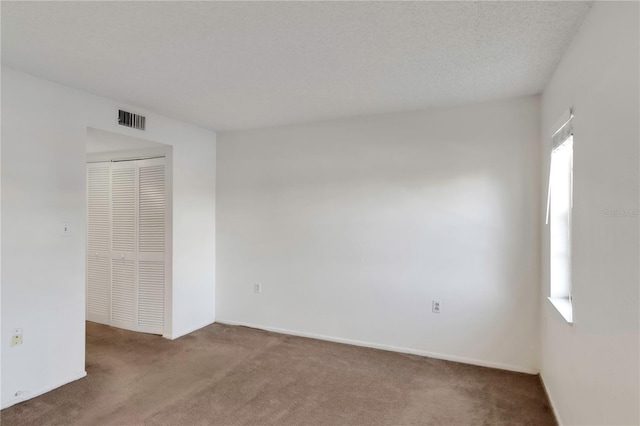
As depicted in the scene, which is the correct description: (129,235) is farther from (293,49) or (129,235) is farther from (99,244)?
(293,49)

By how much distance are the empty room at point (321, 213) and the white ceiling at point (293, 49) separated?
0.06 ft

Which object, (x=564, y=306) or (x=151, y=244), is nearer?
(x=564, y=306)

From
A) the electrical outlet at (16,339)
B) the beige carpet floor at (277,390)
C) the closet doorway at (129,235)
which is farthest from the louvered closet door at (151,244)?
the electrical outlet at (16,339)

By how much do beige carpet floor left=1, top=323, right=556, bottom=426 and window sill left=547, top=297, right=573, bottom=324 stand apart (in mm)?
759

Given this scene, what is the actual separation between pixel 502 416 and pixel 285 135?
3271 millimetres

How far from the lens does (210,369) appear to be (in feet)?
10.1

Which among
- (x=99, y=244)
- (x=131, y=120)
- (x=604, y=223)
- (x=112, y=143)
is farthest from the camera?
(x=99, y=244)

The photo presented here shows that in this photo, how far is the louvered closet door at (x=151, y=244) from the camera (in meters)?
3.90

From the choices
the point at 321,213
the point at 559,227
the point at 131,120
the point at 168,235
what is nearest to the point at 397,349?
the point at 321,213

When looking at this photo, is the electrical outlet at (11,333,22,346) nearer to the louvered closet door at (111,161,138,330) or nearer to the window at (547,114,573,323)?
the louvered closet door at (111,161,138,330)

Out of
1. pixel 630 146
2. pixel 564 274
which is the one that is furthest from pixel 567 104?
pixel 564 274

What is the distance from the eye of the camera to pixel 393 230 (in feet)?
11.5

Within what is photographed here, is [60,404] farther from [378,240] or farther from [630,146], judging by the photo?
[630,146]

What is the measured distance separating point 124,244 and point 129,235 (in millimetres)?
134
